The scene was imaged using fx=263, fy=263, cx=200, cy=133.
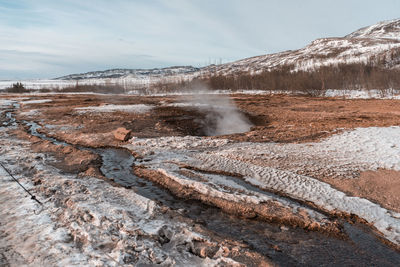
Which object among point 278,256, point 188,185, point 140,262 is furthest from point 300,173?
point 140,262

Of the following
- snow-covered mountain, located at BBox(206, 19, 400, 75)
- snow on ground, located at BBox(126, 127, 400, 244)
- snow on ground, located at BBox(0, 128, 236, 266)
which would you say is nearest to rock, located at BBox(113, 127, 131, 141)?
snow on ground, located at BBox(126, 127, 400, 244)

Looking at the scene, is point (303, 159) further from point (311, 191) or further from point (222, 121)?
point (222, 121)

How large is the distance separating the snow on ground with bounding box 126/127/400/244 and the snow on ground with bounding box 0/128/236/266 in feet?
7.31

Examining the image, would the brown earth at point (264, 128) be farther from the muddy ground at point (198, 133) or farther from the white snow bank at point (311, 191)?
the white snow bank at point (311, 191)

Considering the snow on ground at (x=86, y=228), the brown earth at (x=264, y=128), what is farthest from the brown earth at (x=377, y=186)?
the snow on ground at (x=86, y=228)

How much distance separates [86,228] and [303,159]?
804 centimetres

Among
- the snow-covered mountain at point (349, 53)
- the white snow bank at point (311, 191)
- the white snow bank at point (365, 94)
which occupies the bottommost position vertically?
the white snow bank at point (311, 191)

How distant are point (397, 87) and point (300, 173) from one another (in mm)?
39891

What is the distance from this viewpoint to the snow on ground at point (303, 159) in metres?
6.86

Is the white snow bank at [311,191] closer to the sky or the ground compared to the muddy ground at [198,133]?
A: closer to the ground

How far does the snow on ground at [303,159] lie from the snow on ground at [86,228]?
7.31ft

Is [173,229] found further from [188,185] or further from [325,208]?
[325,208]

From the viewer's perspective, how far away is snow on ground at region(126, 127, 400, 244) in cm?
686

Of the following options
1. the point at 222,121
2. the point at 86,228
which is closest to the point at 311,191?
the point at 86,228
